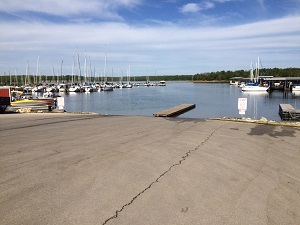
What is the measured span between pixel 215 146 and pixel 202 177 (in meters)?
3.69

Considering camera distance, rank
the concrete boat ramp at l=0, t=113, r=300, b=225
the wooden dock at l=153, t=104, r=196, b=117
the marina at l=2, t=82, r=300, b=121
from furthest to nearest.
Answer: the marina at l=2, t=82, r=300, b=121 → the wooden dock at l=153, t=104, r=196, b=117 → the concrete boat ramp at l=0, t=113, r=300, b=225

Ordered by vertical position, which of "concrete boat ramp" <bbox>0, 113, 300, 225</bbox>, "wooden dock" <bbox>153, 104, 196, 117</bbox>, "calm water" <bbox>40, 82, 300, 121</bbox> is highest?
"concrete boat ramp" <bbox>0, 113, 300, 225</bbox>

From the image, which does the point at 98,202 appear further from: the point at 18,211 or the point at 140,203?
the point at 18,211

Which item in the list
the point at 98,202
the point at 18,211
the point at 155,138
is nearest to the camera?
the point at 18,211

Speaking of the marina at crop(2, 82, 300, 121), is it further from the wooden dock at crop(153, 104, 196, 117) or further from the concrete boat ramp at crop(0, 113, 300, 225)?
the concrete boat ramp at crop(0, 113, 300, 225)

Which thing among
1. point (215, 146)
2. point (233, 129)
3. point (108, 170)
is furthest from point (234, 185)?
point (233, 129)

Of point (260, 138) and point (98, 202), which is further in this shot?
point (260, 138)

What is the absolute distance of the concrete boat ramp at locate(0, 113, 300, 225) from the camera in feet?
16.4

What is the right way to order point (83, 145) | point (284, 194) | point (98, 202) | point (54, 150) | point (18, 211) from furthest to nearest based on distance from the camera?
point (83, 145), point (54, 150), point (284, 194), point (98, 202), point (18, 211)

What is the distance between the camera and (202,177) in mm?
6969

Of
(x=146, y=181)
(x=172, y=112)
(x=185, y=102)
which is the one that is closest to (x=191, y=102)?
(x=185, y=102)

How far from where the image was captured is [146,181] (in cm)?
658

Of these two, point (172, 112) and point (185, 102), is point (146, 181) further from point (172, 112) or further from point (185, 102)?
point (185, 102)

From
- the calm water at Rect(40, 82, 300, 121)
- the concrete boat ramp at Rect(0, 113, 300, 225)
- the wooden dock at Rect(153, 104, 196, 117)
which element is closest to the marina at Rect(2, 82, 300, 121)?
the calm water at Rect(40, 82, 300, 121)
